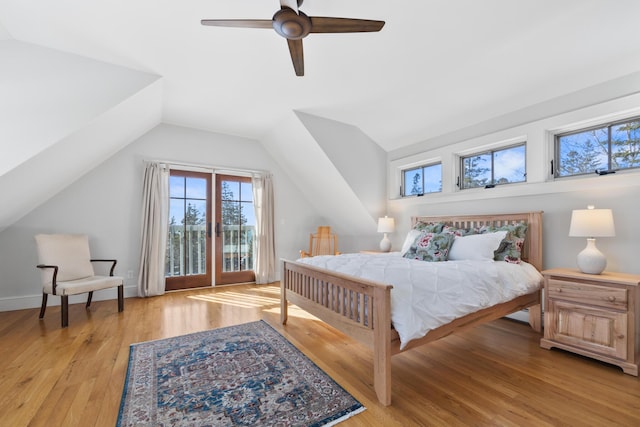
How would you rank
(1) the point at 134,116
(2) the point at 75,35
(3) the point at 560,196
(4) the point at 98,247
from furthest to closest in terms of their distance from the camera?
(4) the point at 98,247 → (1) the point at 134,116 → (3) the point at 560,196 → (2) the point at 75,35

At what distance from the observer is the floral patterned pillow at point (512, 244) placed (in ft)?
9.20

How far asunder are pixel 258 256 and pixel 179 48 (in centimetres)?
337

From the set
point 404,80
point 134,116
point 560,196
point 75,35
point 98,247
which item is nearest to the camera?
point 75,35

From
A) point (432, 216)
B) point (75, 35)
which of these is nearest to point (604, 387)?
point (432, 216)

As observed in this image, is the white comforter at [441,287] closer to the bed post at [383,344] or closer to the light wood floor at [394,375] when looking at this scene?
the bed post at [383,344]

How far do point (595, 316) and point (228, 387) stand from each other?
2.77 meters

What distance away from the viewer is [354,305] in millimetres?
2021

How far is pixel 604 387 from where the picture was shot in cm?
186

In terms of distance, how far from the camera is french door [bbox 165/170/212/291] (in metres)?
4.50

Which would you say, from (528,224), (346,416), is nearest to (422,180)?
(528,224)

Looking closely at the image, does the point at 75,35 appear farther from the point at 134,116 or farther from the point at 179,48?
the point at 134,116

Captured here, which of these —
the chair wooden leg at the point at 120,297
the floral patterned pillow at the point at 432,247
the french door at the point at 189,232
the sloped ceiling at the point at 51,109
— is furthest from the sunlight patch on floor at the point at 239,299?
the sloped ceiling at the point at 51,109

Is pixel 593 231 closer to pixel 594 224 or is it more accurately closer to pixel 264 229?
pixel 594 224

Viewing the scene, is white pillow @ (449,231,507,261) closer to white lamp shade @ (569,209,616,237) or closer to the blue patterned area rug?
white lamp shade @ (569,209,616,237)
